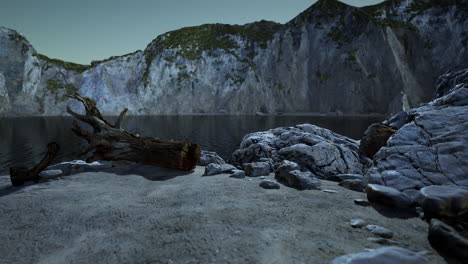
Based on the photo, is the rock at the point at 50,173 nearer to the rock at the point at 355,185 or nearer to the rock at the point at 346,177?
the rock at the point at 355,185

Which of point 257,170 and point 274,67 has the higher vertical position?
point 274,67

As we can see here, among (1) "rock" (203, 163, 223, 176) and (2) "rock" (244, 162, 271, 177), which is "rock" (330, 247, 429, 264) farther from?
(1) "rock" (203, 163, 223, 176)

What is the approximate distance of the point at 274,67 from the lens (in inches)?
3118

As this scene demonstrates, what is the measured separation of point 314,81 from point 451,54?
105 feet

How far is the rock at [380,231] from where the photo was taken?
3.27 meters

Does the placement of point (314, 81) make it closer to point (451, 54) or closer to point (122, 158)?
point (451, 54)

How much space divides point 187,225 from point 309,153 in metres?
6.23

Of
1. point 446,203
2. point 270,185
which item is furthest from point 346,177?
point 446,203

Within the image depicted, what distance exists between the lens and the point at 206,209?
13.9 ft

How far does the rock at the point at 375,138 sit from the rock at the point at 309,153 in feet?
1.51

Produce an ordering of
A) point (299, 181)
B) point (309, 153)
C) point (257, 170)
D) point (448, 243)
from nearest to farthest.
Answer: point (448, 243), point (299, 181), point (257, 170), point (309, 153)

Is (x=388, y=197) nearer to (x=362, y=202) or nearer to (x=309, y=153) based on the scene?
(x=362, y=202)

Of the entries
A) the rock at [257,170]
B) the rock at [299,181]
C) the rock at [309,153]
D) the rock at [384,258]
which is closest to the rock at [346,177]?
the rock at [309,153]

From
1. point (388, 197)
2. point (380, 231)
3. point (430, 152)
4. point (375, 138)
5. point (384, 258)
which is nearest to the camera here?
point (384, 258)
